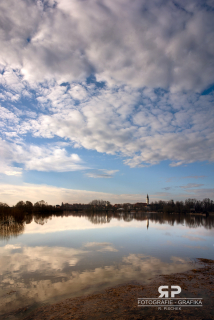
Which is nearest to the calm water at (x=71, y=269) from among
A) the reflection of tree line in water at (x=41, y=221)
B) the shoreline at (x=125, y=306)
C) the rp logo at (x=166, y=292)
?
the shoreline at (x=125, y=306)

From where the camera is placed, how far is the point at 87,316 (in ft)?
21.9

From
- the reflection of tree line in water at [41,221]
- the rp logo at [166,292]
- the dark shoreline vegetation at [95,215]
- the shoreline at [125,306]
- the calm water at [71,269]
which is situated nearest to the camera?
the shoreline at [125,306]

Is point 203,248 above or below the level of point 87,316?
below

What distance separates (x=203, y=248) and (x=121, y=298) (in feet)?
54.0

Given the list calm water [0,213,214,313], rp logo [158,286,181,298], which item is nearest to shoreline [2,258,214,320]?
rp logo [158,286,181,298]

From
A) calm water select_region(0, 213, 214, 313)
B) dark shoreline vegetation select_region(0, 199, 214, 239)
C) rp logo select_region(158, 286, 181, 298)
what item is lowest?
dark shoreline vegetation select_region(0, 199, 214, 239)

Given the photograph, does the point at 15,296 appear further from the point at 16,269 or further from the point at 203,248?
the point at 203,248

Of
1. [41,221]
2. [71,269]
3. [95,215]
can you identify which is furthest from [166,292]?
[95,215]

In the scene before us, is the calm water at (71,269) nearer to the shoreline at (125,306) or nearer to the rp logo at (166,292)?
the shoreline at (125,306)

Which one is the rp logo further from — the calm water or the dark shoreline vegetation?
the dark shoreline vegetation

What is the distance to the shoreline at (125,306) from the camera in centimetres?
671

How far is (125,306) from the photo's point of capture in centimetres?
745

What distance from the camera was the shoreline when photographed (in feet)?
22.0

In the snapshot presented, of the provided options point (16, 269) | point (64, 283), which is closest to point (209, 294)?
point (64, 283)
